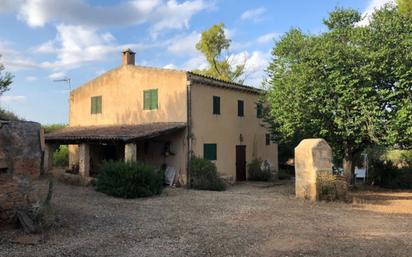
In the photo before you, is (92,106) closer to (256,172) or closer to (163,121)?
(163,121)

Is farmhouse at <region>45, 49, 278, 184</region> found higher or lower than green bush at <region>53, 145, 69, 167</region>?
higher

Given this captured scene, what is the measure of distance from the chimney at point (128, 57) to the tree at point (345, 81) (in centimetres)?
877

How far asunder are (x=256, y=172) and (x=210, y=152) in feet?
13.6

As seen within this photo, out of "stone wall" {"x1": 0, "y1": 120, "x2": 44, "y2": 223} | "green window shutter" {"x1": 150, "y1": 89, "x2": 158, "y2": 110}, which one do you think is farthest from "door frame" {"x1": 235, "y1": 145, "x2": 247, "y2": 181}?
"stone wall" {"x1": 0, "y1": 120, "x2": 44, "y2": 223}

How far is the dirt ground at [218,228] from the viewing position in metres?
7.50

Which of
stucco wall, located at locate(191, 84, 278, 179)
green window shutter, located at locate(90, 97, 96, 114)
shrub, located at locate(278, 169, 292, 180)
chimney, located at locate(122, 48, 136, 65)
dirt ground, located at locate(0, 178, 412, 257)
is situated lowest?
dirt ground, located at locate(0, 178, 412, 257)

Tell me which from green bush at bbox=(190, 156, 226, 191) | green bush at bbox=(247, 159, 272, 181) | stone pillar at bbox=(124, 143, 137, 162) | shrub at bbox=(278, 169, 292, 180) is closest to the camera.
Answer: stone pillar at bbox=(124, 143, 137, 162)

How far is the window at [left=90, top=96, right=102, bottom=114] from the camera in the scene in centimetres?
2315

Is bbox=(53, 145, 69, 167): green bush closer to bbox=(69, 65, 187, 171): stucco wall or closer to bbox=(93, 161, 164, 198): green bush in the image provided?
bbox=(69, 65, 187, 171): stucco wall

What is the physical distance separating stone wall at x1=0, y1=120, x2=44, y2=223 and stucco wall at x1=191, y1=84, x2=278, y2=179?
1092cm

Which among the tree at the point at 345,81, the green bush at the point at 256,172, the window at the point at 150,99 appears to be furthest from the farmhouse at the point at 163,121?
the tree at the point at 345,81

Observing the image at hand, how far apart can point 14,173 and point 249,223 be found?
554 centimetres

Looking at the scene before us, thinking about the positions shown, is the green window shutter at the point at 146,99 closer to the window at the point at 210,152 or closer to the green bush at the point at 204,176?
the window at the point at 210,152

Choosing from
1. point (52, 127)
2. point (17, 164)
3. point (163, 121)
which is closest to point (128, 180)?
point (163, 121)
